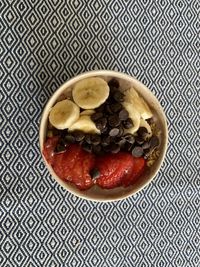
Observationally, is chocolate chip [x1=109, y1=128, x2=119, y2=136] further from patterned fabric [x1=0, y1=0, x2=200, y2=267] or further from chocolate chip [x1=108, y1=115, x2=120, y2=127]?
patterned fabric [x1=0, y1=0, x2=200, y2=267]

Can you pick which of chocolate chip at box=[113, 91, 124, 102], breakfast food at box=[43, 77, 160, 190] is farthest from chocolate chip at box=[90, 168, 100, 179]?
chocolate chip at box=[113, 91, 124, 102]

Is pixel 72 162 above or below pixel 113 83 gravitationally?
below

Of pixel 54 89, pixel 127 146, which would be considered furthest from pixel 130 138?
pixel 54 89

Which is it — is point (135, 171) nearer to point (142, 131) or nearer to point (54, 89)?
point (142, 131)

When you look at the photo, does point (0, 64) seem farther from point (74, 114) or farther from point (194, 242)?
point (194, 242)

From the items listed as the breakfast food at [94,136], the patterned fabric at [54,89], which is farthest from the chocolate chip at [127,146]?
the patterned fabric at [54,89]

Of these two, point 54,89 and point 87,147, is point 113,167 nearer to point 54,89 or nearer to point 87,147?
point 87,147

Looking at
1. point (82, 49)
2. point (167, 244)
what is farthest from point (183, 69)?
point (167, 244)

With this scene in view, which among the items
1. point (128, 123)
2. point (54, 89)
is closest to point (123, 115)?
point (128, 123)
